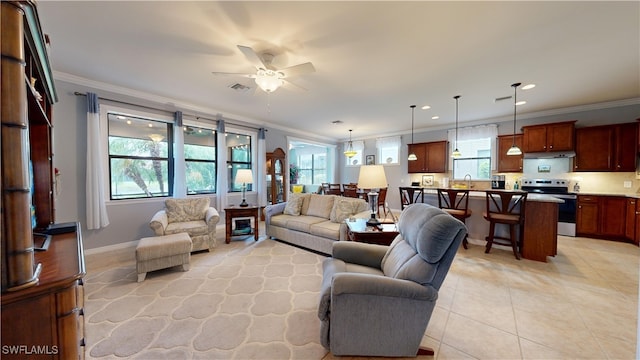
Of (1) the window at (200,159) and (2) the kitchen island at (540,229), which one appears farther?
(1) the window at (200,159)

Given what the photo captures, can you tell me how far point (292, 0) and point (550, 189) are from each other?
6.17m

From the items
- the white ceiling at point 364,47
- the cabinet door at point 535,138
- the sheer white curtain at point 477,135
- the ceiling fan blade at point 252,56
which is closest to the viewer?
the white ceiling at point 364,47

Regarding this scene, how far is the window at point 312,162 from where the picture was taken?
877cm

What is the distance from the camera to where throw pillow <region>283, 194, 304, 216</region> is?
13.6 ft

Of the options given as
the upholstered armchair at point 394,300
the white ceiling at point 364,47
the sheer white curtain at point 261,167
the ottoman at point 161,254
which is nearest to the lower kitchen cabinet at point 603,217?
the white ceiling at point 364,47

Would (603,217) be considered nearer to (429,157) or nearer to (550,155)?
(550,155)

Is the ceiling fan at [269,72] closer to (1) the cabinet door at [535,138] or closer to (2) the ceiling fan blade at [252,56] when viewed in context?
(2) the ceiling fan blade at [252,56]

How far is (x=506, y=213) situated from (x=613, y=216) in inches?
105

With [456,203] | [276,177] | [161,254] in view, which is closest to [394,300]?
[161,254]

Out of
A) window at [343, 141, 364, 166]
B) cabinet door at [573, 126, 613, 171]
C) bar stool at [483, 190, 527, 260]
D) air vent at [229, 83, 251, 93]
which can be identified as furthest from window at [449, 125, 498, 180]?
air vent at [229, 83, 251, 93]

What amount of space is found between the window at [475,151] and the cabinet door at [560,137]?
3.17 feet

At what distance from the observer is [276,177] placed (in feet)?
20.8

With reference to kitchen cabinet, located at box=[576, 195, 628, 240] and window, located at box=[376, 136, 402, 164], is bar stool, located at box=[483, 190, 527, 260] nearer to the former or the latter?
kitchen cabinet, located at box=[576, 195, 628, 240]

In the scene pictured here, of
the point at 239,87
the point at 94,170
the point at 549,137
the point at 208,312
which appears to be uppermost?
the point at 239,87
